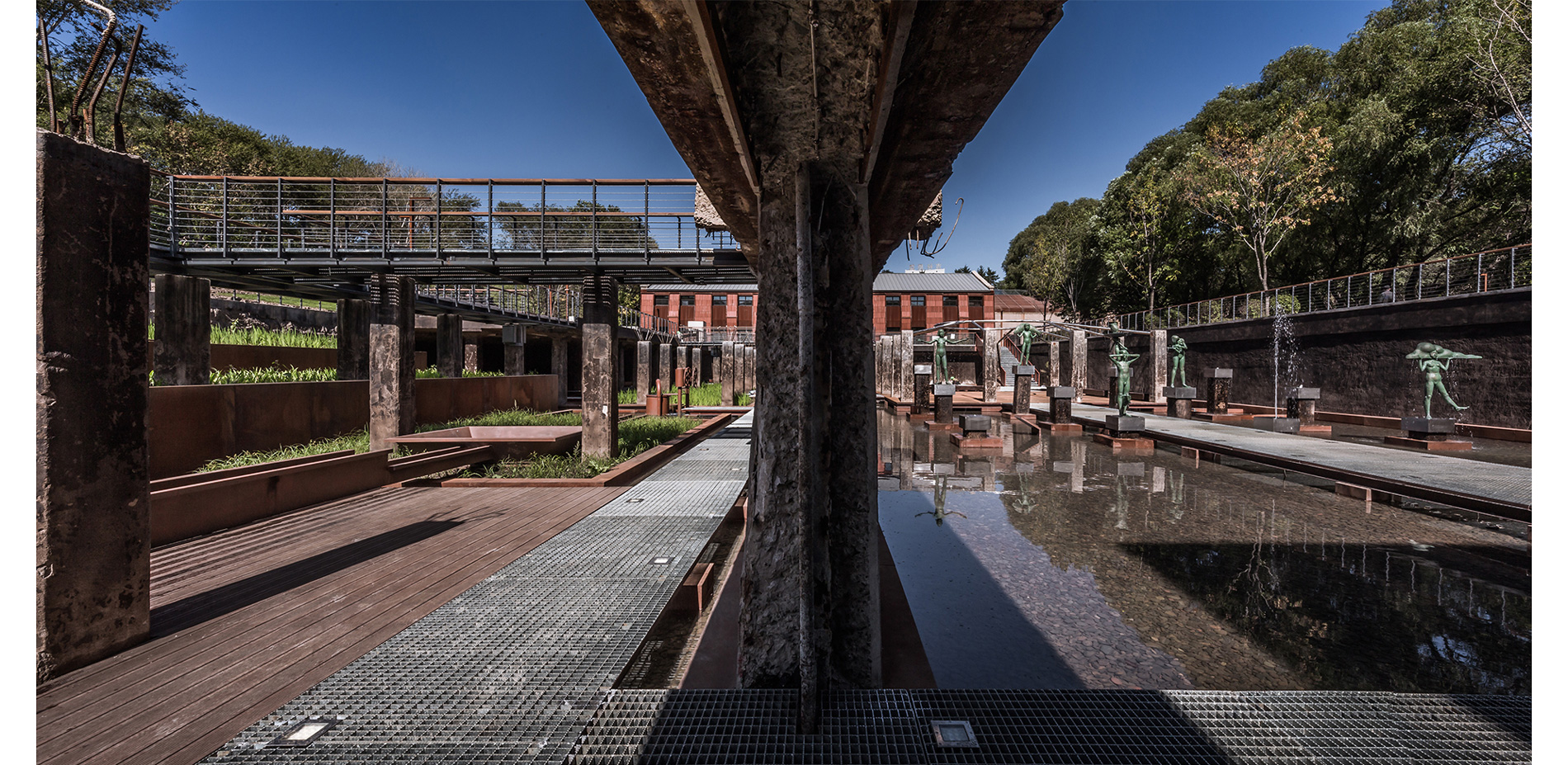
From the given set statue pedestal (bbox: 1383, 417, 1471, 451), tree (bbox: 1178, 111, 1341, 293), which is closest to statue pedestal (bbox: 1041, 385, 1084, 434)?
statue pedestal (bbox: 1383, 417, 1471, 451)

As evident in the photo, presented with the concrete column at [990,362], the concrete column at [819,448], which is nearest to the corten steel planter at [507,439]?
the concrete column at [819,448]

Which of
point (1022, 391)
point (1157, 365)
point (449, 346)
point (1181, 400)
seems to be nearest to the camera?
point (449, 346)

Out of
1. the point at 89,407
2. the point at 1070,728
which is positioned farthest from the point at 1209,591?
the point at 89,407

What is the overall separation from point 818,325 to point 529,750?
2147 mm

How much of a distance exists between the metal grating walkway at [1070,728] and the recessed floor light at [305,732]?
1186mm

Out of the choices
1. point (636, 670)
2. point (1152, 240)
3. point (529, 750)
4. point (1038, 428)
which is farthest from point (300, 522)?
point (1152, 240)

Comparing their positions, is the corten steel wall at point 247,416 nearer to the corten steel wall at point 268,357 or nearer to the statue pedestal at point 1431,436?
the corten steel wall at point 268,357

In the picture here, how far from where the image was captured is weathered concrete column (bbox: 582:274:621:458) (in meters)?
8.91

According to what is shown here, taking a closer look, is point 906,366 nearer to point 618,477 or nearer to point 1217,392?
point 1217,392

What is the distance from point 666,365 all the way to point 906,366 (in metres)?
10.5

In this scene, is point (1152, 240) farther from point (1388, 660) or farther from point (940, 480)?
point (1388, 660)

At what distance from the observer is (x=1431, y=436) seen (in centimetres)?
1084

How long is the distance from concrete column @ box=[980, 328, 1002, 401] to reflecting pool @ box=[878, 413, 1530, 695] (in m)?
15.0

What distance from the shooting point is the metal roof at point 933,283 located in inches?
1978
